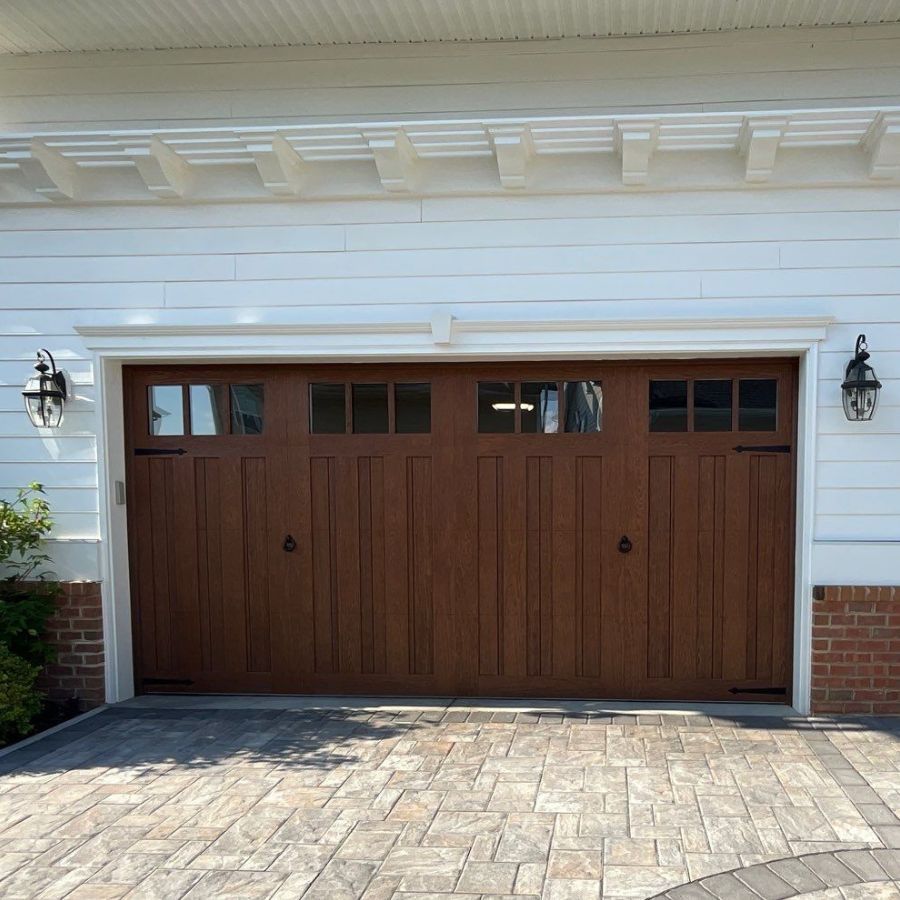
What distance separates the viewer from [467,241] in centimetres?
457

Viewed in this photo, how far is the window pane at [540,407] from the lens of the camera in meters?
4.72

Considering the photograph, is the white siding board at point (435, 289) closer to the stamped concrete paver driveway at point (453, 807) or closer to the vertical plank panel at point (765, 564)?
the vertical plank panel at point (765, 564)

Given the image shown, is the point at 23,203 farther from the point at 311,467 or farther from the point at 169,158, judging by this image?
the point at 311,467

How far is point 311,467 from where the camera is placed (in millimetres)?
4883

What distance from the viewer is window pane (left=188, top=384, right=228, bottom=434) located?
493 centimetres

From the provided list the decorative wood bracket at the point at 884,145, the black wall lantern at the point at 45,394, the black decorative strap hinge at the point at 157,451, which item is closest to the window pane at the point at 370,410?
the black decorative strap hinge at the point at 157,451

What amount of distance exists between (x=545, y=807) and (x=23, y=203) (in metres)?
4.64

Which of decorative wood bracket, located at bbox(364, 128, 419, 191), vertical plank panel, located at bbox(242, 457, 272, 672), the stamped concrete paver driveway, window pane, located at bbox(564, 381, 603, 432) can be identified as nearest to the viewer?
the stamped concrete paver driveway

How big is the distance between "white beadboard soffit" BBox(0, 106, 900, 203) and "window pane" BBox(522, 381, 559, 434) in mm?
1182

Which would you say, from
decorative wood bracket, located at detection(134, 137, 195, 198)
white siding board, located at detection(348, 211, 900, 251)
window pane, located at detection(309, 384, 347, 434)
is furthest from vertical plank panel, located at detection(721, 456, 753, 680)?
decorative wood bracket, located at detection(134, 137, 195, 198)

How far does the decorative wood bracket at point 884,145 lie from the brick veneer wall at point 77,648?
526 cm

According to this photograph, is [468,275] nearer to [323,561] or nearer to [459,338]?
[459,338]

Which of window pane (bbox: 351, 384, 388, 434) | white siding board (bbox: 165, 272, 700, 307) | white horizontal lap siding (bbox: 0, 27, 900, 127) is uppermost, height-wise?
white horizontal lap siding (bbox: 0, 27, 900, 127)

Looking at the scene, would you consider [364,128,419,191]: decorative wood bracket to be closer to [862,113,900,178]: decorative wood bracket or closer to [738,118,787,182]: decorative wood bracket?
[738,118,787,182]: decorative wood bracket
